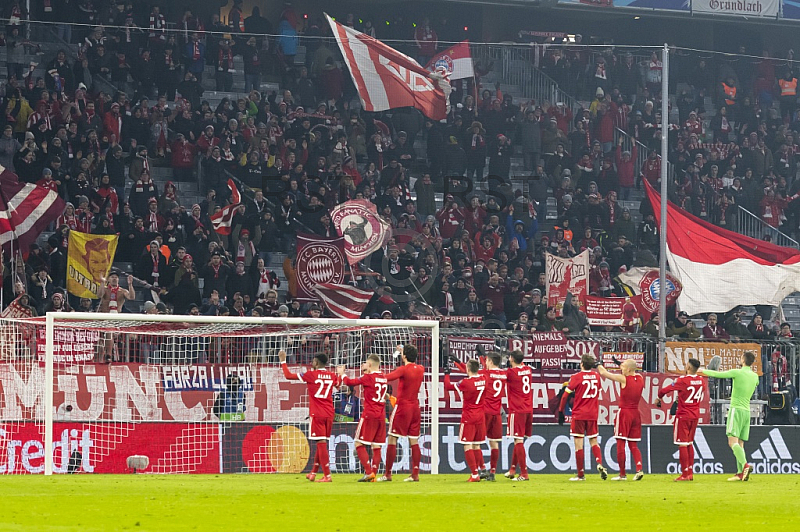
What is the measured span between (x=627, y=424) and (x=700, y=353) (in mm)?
4436

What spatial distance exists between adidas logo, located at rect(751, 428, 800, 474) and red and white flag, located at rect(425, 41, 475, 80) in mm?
10255

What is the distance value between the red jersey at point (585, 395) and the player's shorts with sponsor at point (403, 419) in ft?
7.55

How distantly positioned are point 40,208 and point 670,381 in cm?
1100

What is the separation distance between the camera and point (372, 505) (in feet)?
39.3

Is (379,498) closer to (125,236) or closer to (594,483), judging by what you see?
(594,483)

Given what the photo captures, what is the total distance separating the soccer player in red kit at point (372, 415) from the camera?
1555 centimetres

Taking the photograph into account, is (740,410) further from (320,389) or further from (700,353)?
(320,389)

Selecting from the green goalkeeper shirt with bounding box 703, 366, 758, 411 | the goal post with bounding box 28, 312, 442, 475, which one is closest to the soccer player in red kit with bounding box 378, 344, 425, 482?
the goal post with bounding box 28, 312, 442, 475

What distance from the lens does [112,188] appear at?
2350cm

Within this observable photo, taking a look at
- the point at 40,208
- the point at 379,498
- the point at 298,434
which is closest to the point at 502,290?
the point at 298,434

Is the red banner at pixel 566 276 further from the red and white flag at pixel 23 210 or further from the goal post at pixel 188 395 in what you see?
the red and white flag at pixel 23 210

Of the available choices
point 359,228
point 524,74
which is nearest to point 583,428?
point 359,228

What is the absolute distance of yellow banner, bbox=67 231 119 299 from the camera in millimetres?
21391

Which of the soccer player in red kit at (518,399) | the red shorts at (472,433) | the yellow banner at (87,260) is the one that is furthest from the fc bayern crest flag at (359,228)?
the red shorts at (472,433)
